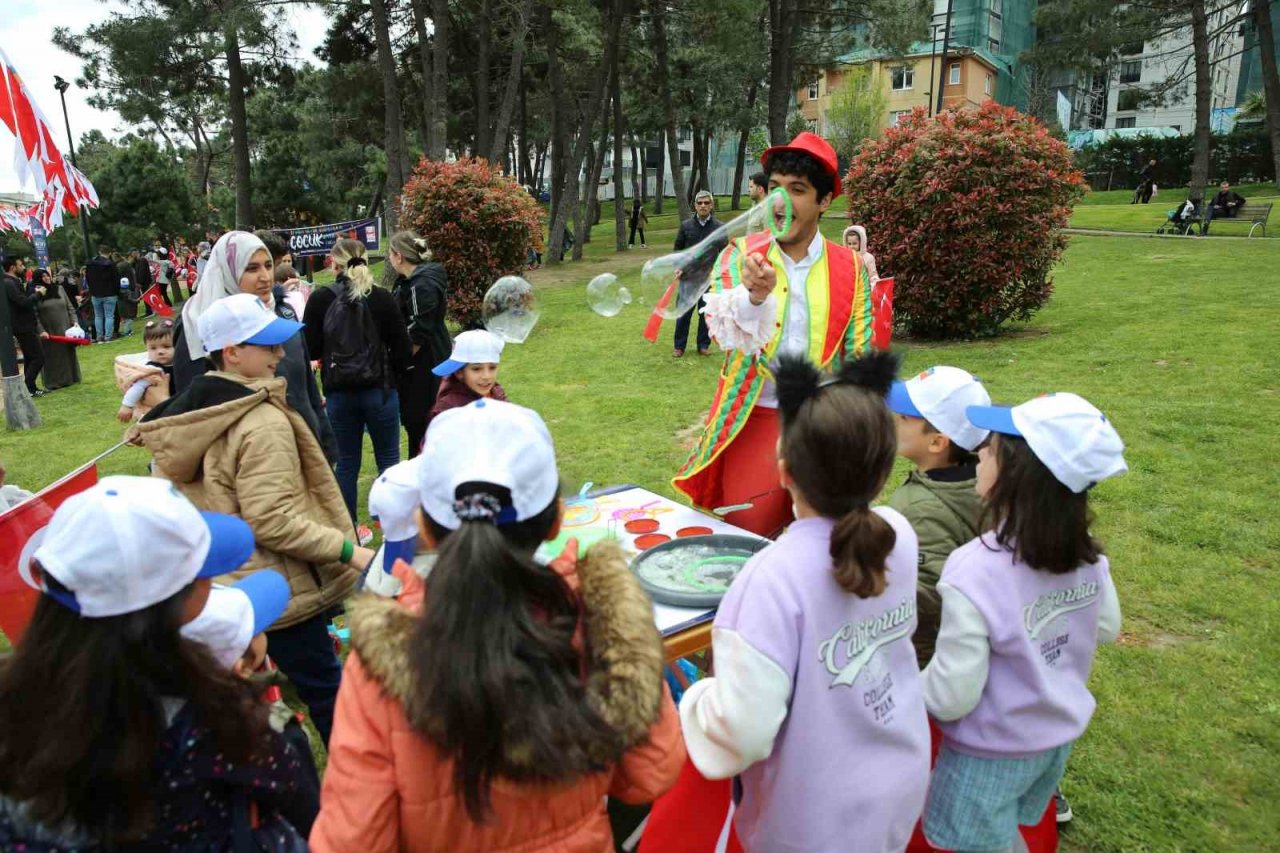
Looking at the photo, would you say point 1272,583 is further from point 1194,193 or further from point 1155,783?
point 1194,193

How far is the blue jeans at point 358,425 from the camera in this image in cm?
515

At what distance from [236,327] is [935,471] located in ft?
8.09

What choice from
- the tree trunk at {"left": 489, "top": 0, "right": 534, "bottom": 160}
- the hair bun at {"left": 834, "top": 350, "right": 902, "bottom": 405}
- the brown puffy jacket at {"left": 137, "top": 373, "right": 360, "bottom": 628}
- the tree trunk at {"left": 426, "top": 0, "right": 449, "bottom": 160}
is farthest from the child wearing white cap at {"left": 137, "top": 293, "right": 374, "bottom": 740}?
the tree trunk at {"left": 489, "top": 0, "right": 534, "bottom": 160}

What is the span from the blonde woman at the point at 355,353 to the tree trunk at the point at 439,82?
1251cm

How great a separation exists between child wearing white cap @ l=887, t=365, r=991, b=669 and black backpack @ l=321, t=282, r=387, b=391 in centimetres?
346

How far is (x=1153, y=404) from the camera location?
23.6 ft

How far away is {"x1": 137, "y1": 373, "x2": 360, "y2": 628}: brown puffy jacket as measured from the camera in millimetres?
2688

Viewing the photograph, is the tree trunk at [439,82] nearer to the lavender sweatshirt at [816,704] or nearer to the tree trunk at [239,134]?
the tree trunk at [239,134]

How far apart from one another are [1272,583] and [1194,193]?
2072 centimetres

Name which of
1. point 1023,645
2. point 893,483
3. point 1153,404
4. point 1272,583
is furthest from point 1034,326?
point 1023,645

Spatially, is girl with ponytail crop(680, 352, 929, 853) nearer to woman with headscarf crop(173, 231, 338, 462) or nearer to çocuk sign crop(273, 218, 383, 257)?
woman with headscarf crop(173, 231, 338, 462)

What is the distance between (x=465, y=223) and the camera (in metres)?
13.0

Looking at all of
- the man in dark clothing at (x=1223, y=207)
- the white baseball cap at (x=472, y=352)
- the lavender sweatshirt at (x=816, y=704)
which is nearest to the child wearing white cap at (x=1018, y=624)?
the lavender sweatshirt at (x=816, y=704)

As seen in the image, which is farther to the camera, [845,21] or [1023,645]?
[845,21]
